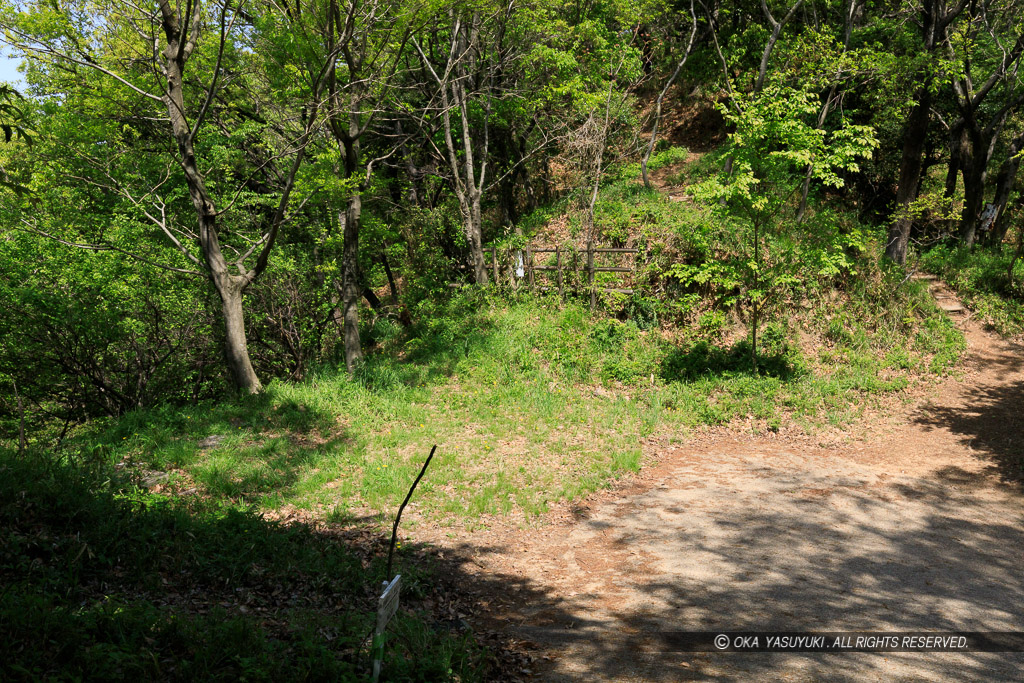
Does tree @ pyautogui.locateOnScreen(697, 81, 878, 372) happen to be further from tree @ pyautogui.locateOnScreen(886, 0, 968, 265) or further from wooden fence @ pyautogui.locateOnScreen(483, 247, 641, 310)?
tree @ pyautogui.locateOnScreen(886, 0, 968, 265)

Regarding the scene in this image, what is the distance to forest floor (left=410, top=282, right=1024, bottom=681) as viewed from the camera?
516cm

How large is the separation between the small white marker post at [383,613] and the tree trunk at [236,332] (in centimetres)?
873

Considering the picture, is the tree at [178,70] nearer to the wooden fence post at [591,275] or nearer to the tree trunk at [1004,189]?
the wooden fence post at [591,275]

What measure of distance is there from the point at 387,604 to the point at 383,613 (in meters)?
0.08

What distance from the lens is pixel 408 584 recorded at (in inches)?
248

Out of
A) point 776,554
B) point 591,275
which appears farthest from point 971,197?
point 776,554

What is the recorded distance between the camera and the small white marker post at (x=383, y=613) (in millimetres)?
3676

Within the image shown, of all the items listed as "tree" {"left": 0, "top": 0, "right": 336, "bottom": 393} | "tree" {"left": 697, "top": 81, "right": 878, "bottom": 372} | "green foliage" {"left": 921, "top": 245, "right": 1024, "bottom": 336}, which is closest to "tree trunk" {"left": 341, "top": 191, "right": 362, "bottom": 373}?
"tree" {"left": 0, "top": 0, "right": 336, "bottom": 393}

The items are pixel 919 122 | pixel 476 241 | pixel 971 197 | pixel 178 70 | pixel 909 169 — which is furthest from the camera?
pixel 476 241

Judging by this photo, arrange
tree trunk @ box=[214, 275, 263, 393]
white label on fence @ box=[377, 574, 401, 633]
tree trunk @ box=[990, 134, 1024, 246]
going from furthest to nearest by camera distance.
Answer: tree trunk @ box=[990, 134, 1024, 246] → tree trunk @ box=[214, 275, 263, 393] → white label on fence @ box=[377, 574, 401, 633]

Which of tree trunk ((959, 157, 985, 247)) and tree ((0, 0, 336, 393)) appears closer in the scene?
tree ((0, 0, 336, 393))

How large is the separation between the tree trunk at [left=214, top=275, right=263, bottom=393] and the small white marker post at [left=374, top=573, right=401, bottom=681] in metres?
8.73

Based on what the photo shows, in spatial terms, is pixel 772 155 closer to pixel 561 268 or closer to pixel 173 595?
pixel 561 268

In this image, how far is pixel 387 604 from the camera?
3.78 meters
